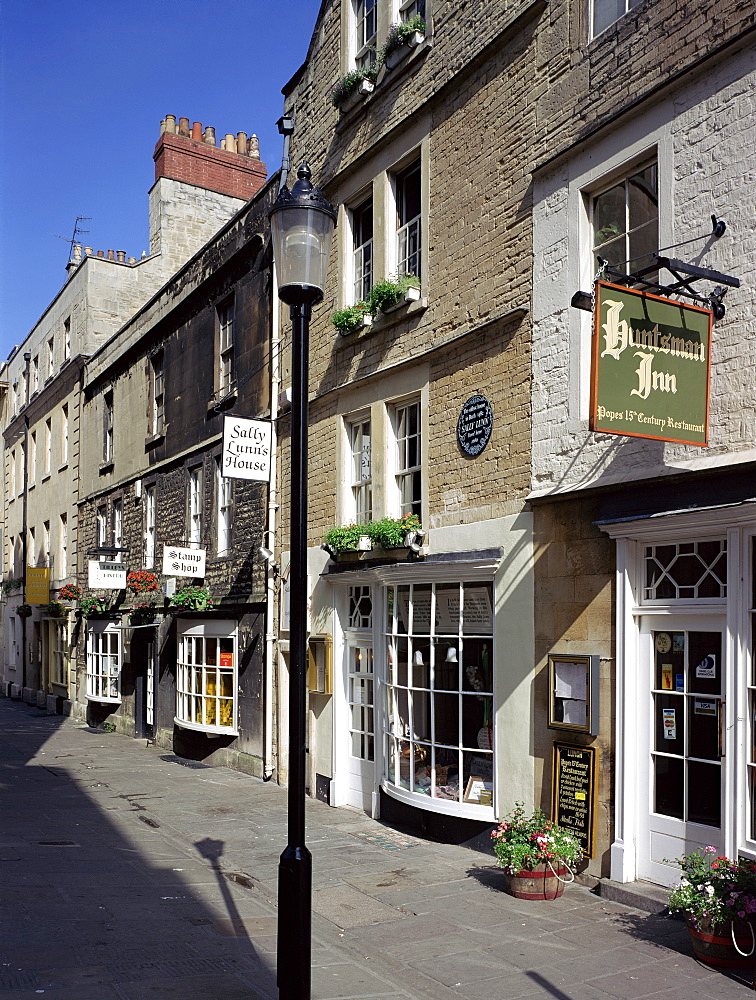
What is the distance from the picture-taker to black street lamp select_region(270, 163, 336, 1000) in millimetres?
4750

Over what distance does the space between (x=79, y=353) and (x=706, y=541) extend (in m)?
22.9

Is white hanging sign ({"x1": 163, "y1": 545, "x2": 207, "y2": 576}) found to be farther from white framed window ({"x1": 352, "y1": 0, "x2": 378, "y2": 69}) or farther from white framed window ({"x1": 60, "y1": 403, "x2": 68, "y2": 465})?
white framed window ({"x1": 60, "y1": 403, "x2": 68, "y2": 465})

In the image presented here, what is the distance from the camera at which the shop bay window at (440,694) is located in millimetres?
9711

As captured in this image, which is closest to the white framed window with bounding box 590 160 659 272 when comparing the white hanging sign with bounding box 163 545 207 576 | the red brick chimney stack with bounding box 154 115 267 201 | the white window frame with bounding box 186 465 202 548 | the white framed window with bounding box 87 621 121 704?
the white hanging sign with bounding box 163 545 207 576

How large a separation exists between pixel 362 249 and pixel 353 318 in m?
1.28

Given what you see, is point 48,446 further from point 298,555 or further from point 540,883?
point 298,555

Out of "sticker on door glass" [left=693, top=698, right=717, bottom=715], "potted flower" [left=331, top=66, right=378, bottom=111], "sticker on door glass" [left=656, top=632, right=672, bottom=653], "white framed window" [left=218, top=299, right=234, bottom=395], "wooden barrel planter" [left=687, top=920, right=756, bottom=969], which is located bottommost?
"wooden barrel planter" [left=687, top=920, right=756, bottom=969]

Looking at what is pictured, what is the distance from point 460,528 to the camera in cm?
1016

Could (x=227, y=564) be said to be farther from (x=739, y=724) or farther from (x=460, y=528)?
(x=739, y=724)

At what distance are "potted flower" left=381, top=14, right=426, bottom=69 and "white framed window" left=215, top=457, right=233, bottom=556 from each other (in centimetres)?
742

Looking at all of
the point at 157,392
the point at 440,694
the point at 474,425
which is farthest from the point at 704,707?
the point at 157,392

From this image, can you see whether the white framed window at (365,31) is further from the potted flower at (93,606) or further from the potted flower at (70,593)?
the potted flower at (70,593)

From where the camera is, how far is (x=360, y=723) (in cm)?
1239

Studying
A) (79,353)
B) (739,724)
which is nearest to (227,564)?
(739,724)
